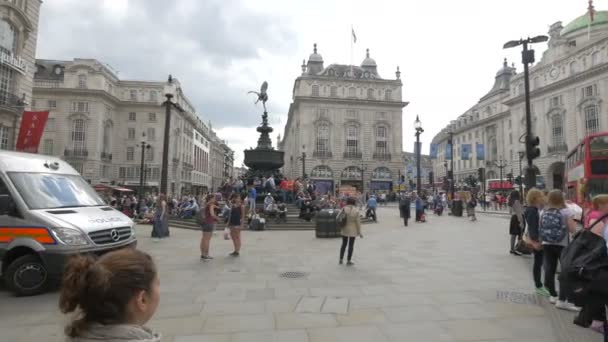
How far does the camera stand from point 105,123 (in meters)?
54.8

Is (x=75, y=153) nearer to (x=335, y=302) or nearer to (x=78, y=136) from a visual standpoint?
(x=78, y=136)

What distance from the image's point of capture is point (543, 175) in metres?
53.0

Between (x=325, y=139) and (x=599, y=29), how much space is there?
43.5 meters

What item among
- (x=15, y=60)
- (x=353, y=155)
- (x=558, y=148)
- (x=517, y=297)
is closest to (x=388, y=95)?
(x=353, y=155)

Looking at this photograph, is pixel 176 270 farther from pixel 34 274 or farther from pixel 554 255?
pixel 554 255

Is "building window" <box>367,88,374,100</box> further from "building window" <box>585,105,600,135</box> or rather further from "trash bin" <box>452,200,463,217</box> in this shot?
"trash bin" <box>452,200,463,217</box>

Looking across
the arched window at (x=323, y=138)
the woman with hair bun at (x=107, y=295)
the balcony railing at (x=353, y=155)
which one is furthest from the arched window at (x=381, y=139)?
the woman with hair bun at (x=107, y=295)

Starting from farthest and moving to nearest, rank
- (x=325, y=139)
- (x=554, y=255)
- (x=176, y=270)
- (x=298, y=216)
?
(x=325, y=139) < (x=298, y=216) < (x=176, y=270) < (x=554, y=255)

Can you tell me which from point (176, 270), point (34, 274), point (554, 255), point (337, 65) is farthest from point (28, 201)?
Answer: point (337, 65)

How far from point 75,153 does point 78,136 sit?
8.73 ft

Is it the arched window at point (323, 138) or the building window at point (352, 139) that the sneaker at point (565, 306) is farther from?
the building window at point (352, 139)

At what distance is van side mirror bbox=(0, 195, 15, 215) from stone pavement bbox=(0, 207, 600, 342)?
145 cm

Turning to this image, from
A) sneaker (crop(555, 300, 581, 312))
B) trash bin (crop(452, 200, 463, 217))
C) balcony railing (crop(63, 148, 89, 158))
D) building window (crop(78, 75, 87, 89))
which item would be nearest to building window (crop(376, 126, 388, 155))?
trash bin (crop(452, 200, 463, 217))

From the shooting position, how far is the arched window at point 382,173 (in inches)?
2458
